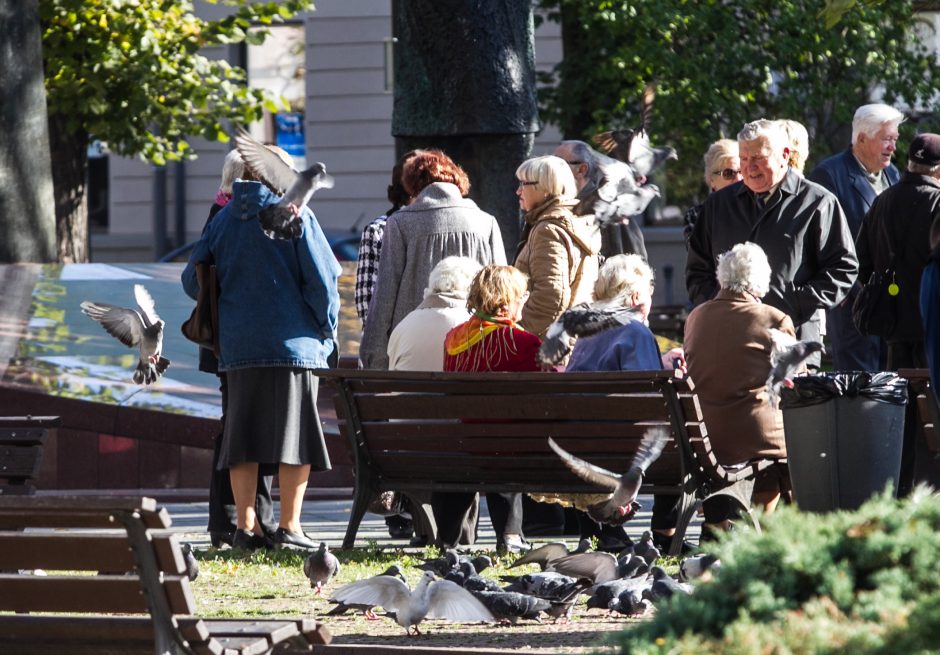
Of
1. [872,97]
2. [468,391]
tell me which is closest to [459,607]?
[468,391]

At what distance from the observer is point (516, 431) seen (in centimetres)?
739

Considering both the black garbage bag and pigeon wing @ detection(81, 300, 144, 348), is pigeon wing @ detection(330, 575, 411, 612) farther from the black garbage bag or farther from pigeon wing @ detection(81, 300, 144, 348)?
pigeon wing @ detection(81, 300, 144, 348)

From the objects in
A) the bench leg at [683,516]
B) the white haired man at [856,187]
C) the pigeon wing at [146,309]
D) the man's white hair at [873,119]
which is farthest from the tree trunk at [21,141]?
the bench leg at [683,516]

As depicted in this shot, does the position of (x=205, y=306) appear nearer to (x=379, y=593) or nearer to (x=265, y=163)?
(x=265, y=163)

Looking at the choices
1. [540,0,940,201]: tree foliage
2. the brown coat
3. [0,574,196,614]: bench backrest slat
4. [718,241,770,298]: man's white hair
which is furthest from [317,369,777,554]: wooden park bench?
[540,0,940,201]: tree foliage

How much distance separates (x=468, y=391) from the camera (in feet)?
24.2

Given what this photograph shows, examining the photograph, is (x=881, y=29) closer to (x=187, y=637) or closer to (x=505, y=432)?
(x=505, y=432)

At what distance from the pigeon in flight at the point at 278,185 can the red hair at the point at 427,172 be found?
812mm

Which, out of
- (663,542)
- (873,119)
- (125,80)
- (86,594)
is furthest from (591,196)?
(125,80)

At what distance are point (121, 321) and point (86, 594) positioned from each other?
4.45m

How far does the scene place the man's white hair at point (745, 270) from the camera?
7285mm

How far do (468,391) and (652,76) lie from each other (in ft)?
43.7

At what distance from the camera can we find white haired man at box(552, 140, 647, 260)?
8398 mm

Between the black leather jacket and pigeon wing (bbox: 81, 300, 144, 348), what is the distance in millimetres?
2757
